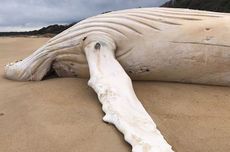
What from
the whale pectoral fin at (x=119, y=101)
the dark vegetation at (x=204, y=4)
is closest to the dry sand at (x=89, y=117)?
the whale pectoral fin at (x=119, y=101)

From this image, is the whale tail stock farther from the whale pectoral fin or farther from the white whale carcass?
the whale pectoral fin

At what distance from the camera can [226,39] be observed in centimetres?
383

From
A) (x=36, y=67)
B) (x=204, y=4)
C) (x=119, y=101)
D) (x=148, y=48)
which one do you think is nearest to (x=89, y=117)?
(x=119, y=101)

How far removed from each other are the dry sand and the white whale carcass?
0.42 feet

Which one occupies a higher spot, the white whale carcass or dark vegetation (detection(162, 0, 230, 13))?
the white whale carcass

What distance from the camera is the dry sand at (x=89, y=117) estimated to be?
2.62 meters

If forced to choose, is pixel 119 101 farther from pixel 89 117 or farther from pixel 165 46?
pixel 165 46

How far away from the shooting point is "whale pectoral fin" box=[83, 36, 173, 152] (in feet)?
8.11

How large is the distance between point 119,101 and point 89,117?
241 millimetres

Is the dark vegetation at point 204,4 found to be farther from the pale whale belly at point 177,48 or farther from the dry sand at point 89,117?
the dry sand at point 89,117

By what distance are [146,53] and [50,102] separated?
3.42 ft

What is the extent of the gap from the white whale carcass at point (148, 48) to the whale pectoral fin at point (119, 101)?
0.6 inches

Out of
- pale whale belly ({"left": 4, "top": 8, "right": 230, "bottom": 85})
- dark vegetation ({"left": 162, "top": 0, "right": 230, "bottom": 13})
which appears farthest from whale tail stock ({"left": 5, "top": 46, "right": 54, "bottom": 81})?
dark vegetation ({"left": 162, "top": 0, "right": 230, "bottom": 13})

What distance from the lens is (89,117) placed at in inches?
118
